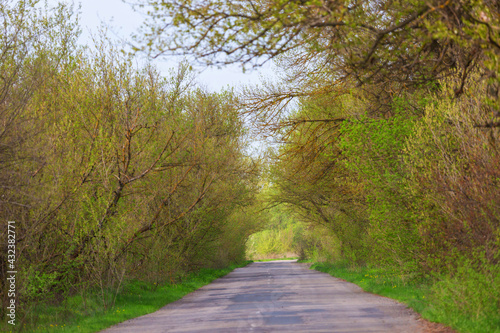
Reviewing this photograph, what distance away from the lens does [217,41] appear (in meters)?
8.25

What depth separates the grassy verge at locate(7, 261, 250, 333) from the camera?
13.1m

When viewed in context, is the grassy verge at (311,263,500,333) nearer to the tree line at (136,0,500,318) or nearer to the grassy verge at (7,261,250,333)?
the tree line at (136,0,500,318)

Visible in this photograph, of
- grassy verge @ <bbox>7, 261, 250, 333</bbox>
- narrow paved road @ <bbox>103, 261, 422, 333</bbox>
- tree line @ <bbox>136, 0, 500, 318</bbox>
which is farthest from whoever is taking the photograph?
grassy verge @ <bbox>7, 261, 250, 333</bbox>

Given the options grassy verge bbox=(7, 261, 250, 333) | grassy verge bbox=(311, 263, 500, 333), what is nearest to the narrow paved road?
grassy verge bbox=(311, 263, 500, 333)

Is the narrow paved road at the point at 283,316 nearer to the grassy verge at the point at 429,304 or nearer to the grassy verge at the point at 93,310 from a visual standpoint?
the grassy verge at the point at 429,304

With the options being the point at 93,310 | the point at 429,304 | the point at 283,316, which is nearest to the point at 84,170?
the point at 93,310

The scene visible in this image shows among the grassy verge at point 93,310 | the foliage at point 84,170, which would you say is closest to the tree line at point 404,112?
the foliage at point 84,170

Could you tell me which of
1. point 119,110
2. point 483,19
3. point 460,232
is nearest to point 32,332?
point 119,110

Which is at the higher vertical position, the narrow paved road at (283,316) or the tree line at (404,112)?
the tree line at (404,112)

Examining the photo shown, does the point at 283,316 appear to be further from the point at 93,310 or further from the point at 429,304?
the point at 93,310

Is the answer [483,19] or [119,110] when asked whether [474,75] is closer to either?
[483,19]

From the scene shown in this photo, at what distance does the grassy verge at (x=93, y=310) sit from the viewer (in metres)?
13.1

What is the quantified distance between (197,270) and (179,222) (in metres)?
10.8

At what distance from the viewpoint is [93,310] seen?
1555cm
